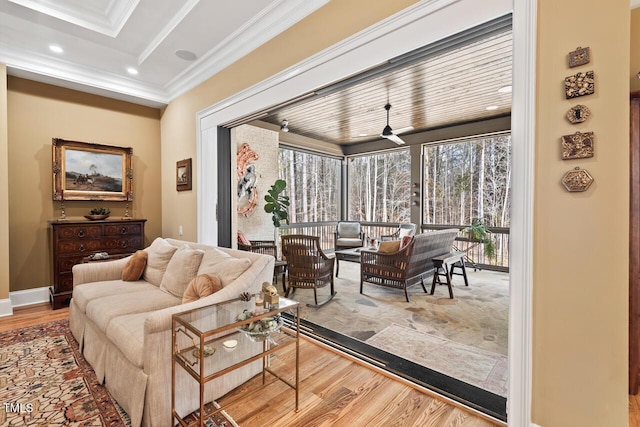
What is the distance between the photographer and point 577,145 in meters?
1.33

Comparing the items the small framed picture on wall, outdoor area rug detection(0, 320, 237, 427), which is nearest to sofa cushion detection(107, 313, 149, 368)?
outdoor area rug detection(0, 320, 237, 427)

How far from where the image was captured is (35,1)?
2.61 m

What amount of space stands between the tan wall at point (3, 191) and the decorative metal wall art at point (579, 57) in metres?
5.22

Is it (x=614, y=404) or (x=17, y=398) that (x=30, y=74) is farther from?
(x=614, y=404)

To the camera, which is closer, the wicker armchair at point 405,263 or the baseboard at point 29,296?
the baseboard at point 29,296

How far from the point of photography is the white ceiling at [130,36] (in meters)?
Result: 2.62

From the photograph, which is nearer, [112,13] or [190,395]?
[190,395]

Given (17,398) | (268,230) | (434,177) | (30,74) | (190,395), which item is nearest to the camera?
(190,395)

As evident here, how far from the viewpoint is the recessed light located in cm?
333

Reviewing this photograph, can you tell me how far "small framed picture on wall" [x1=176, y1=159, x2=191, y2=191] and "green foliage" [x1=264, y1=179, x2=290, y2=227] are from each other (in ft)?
5.44

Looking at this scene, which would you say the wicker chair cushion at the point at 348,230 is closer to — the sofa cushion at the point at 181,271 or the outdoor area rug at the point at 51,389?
the sofa cushion at the point at 181,271

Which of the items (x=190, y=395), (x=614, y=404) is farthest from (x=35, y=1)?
(x=614, y=404)

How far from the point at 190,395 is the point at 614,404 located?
7.04 ft

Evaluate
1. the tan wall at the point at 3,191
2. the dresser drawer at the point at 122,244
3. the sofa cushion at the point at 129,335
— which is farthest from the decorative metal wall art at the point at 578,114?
the tan wall at the point at 3,191
